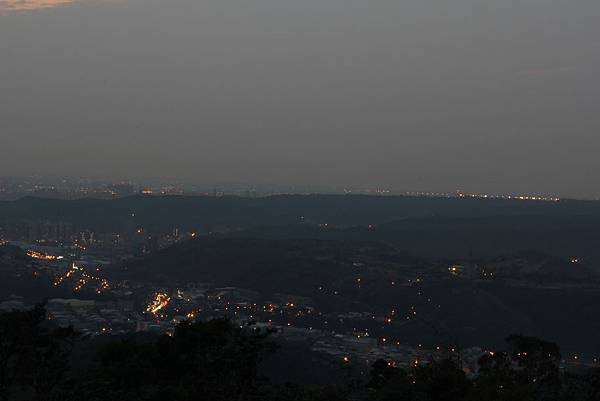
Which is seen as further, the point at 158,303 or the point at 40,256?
the point at 40,256

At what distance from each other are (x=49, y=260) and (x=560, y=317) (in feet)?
164

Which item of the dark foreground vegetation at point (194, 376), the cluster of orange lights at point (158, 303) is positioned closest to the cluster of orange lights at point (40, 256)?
the cluster of orange lights at point (158, 303)

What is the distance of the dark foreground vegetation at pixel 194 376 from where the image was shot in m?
18.9

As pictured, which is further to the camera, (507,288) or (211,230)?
(211,230)

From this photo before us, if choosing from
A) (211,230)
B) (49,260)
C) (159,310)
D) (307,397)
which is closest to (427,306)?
(159,310)

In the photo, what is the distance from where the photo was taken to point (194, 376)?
20.2m

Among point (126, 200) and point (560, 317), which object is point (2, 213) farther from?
point (560, 317)

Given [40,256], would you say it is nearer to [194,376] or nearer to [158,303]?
[158,303]

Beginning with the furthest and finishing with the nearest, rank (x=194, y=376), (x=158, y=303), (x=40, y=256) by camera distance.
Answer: (x=40, y=256), (x=158, y=303), (x=194, y=376)

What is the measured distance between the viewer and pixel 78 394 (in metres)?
18.1

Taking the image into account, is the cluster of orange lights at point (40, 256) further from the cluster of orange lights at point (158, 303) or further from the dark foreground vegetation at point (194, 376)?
the dark foreground vegetation at point (194, 376)

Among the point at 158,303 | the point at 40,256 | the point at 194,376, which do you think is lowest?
the point at 158,303

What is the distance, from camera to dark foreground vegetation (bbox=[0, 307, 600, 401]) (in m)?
18.9

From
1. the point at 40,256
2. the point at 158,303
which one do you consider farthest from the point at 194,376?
the point at 40,256
